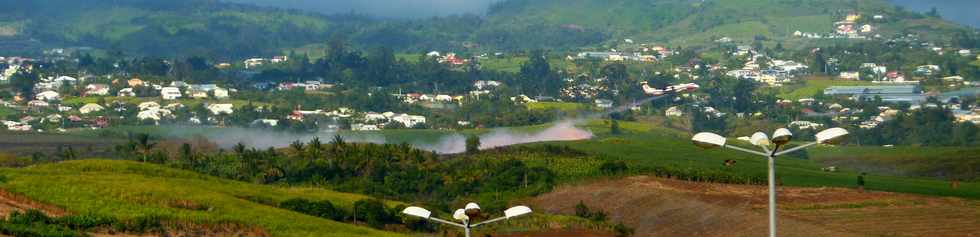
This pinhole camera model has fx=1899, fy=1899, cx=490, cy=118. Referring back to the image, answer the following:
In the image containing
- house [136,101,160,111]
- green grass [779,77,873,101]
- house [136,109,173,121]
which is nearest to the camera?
house [136,109,173,121]

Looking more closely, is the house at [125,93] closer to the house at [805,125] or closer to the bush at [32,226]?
the house at [805,125]

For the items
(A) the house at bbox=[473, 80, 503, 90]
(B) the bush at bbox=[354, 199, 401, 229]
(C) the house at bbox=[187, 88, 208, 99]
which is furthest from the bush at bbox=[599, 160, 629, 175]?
(A) the house at bbox=[473, 80, 503, 90]

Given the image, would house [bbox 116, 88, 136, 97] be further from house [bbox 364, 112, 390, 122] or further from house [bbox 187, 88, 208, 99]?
house [bbox 364, 112, 390, 122]

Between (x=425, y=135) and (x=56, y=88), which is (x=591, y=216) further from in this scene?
(x=56, y=88)

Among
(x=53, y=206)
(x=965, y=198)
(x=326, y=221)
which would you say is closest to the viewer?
(x=53, y=206)

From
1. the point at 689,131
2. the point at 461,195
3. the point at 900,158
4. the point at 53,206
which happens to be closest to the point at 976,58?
the point at 689,131
